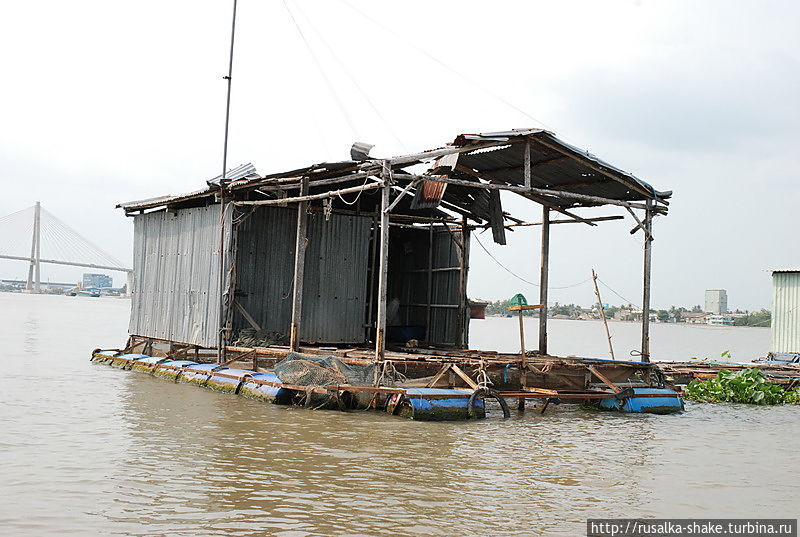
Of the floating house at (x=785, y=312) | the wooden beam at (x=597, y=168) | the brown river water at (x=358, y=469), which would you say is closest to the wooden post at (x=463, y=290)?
the wooden beam at (x=597, y=168)

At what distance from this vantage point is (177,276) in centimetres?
1764

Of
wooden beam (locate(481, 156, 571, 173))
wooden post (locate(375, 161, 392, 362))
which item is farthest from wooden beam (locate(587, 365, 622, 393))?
wooden post (locate(375, 161, 392, 362))

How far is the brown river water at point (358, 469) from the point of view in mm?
6348

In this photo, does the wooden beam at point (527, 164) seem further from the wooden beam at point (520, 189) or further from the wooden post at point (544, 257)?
the wooden post at point (544, 257)

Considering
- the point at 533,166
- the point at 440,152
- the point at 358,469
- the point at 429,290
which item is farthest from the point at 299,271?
the point at 358,469

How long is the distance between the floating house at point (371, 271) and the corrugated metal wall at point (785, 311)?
11.4 meters

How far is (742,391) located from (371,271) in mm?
8251

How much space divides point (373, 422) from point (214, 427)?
86.9 inches

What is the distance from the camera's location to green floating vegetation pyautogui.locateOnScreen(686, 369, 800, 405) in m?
15.7

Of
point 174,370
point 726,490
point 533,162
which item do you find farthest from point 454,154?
point 174,370

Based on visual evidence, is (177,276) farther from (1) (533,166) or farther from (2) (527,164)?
(2) (527,164)

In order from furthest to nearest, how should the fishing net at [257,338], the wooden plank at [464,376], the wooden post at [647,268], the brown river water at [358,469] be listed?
the fishing net at [257,338]
the wooden post at [647,268]
the wooden plank at [464,376]
the brown river water at [358,469]

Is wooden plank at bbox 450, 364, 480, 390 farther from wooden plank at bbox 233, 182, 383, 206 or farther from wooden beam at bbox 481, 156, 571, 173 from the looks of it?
wooden beam at bbox 481, 156, 571, 173

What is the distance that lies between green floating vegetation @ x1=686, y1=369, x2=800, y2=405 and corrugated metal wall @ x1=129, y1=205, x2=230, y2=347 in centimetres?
1009
